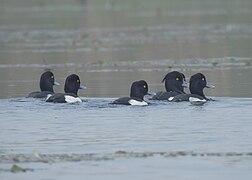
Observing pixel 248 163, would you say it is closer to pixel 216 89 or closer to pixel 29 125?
pixel 29 125

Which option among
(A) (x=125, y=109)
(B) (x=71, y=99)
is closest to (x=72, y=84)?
(B) (x=71, y=99)

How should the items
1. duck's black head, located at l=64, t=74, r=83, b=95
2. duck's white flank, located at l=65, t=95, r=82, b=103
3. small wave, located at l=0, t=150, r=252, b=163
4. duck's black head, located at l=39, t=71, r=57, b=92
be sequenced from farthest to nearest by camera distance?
duck's black head, located at l=39, t=71, r=57, b=92 < duck's black head, located at l=64, t=74, r=83, b=95 < duck's white flank, located at l=65, t=95, r=82, b=103 < small wave, located at l=0, t=150, r=252, b=163

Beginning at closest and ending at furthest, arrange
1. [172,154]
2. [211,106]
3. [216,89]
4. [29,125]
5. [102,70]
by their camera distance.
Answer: [172,154] → [29,125] → [211,106] → [216,89] → [102,70]

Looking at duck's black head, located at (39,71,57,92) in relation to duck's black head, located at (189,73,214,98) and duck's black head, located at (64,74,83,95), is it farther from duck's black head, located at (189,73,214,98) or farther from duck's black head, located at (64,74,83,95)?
duck's black head, located at (189,73,214,98)

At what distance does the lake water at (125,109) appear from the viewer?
1306 cm

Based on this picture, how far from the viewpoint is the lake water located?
1306 cm

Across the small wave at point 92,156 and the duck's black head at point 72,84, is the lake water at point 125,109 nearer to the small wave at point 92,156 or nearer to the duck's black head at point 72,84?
the small wave at point 92,156

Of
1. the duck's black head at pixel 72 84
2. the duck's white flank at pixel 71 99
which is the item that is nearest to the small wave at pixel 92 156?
the duck's white flank at pixel 71 99

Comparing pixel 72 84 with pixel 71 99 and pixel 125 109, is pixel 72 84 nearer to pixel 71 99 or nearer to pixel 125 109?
pixel 71 99

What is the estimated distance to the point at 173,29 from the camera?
152ft

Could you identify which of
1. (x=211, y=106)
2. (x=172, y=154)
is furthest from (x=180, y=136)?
(x=211, y=106)

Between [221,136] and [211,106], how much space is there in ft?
14.0

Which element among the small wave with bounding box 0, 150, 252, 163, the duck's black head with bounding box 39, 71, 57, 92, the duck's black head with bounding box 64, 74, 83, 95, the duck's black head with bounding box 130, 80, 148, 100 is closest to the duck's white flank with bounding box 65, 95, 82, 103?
the duck's black head with bounding box 130, 80, 148, 100

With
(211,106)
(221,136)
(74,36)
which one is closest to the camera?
(221,136)
